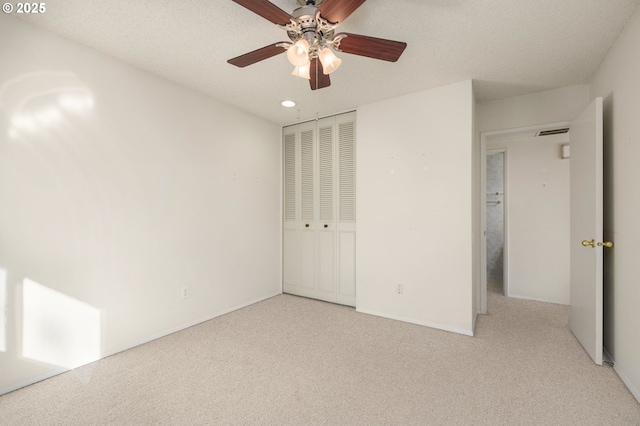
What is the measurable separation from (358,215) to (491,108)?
191cm

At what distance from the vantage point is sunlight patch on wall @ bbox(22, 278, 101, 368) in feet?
6.30

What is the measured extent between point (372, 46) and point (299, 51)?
424 millimetres

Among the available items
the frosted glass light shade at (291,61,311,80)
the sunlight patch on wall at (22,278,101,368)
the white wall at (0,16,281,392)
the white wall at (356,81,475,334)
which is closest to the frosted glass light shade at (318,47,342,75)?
the frosted glass light shade at (291,61,311,80)

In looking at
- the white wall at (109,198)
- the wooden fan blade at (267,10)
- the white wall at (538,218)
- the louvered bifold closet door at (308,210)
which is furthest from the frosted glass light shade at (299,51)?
the white wall at (538,218)

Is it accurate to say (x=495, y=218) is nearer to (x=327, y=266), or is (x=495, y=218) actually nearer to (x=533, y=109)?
(x=533, y=109)

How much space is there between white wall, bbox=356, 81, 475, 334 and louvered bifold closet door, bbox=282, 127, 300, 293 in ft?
3.40

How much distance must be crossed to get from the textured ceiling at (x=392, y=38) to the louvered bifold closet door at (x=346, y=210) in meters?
0.66

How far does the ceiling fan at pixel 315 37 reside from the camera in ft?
4.62

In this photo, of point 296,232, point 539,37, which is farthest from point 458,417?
point 296,232

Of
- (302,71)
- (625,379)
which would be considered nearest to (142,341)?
(302,71)

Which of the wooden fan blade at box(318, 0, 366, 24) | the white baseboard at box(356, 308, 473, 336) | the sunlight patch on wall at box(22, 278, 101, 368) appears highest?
the wooden fan blade at box(318, 0, 366, 24)

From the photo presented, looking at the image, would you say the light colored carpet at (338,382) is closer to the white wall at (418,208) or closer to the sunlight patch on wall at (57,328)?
the sunlight patch on wall at (57,328)

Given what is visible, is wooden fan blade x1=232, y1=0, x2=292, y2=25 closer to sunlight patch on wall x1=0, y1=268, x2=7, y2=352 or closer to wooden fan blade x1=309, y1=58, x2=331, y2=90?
wooden fan blade x1=309, y1=58, x2=331, y2=90

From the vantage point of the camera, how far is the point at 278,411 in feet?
5.44
